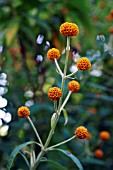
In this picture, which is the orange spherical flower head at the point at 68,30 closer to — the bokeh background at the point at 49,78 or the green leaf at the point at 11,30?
the bokeh background at the point at 49,78

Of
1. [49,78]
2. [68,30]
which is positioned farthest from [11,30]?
[68,30]

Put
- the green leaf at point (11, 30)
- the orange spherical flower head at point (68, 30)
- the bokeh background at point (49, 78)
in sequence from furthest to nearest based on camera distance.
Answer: the green leaf at point (11, 30)
the bokeh background at point (49, 78)
the orange spherical flower head at point (68, 30)

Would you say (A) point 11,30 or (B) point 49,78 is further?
(A) point 11,30

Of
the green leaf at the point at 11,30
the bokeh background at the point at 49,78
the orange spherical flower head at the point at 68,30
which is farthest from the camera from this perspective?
the green leaf at the point at 11,30

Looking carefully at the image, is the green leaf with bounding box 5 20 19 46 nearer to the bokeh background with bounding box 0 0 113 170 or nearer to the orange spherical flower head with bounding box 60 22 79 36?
the bokeh background with bounding box 0 0 113 170

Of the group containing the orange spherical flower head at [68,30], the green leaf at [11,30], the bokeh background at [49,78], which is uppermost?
the orange spherical flower head at [68,30]

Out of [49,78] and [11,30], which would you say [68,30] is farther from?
[11,30]

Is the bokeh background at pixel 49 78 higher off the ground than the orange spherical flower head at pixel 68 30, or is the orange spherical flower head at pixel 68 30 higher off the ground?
the orange spherical flower head at pixel 68 30

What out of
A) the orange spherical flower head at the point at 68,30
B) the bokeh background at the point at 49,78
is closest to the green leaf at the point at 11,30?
the bokeh background at the point at 49,78
